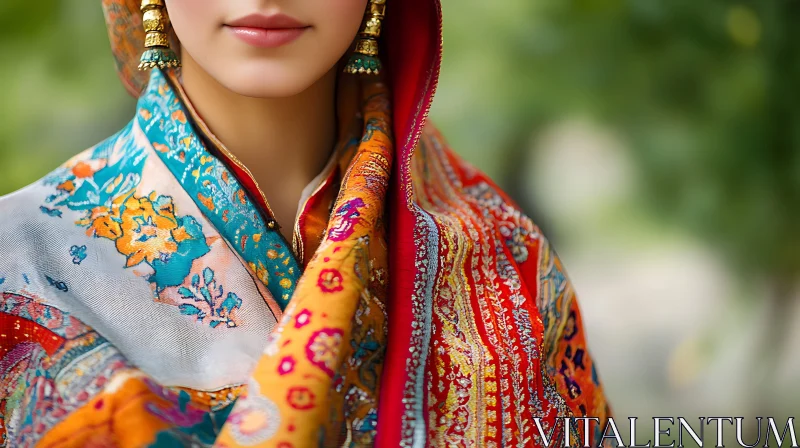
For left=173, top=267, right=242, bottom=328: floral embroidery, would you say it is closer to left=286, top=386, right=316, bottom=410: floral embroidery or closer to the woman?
the woman

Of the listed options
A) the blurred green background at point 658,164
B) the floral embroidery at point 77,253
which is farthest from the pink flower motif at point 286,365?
the blurred green background at point 658,164

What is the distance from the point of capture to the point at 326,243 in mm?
815

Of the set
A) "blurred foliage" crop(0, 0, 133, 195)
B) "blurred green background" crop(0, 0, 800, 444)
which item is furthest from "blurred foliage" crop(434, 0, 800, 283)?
"blurred foliage" crop(0, 0, 133, 195)

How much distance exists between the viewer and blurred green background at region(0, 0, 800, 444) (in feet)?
6.29

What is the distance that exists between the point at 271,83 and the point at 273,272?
0.66 feet

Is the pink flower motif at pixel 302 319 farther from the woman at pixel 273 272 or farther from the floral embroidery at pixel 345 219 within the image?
the floral embroidery at pixel 345 219

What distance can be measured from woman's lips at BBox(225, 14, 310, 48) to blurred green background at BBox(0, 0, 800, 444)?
1133mm

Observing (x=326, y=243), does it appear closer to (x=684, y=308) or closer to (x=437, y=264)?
(x=437, y=264)

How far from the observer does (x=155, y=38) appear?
83cm

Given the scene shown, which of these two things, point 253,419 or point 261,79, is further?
point 261,79

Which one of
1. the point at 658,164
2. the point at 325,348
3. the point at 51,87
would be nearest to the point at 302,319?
the point at 325,348

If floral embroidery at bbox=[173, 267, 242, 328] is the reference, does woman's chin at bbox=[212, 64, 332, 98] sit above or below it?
above

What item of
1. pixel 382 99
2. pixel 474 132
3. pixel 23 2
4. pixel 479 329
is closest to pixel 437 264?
pixel 479 329

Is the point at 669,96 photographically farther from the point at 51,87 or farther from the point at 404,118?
the point at 51,87
